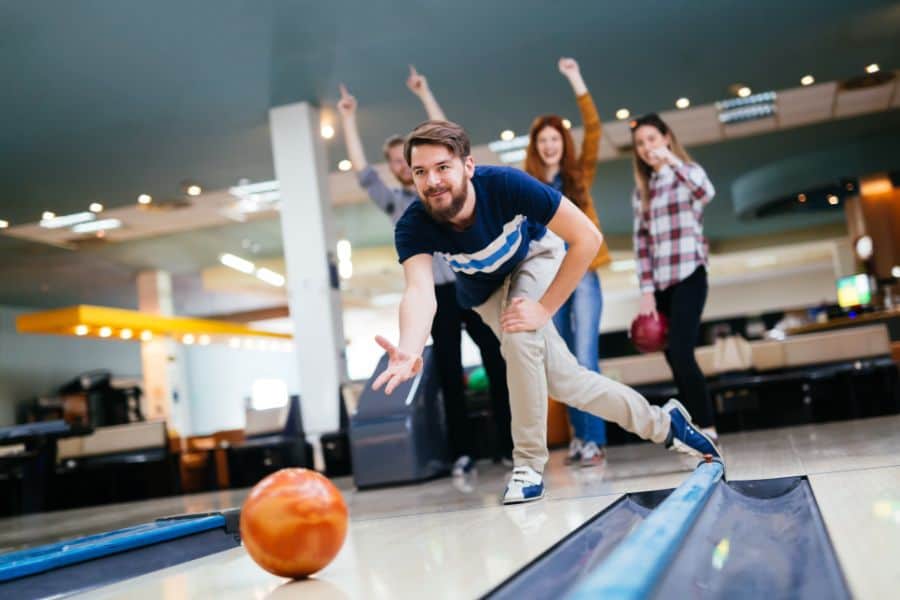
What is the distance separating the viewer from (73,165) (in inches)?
340

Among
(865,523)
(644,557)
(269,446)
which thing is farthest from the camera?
(269,446)

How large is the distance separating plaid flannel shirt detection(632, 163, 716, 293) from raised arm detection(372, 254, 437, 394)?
1.48m

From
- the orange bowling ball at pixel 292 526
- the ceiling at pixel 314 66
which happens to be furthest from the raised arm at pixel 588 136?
the orange bowling ball at pixel 292 526

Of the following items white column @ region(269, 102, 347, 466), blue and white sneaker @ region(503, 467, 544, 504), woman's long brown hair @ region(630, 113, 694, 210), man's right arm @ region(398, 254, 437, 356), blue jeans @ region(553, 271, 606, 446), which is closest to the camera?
man's right arm @ region(398, 254, 437, 356)

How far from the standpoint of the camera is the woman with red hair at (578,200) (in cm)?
392

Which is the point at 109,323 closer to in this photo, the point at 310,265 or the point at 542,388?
the point at 310,265

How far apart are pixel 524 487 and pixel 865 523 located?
1.21m

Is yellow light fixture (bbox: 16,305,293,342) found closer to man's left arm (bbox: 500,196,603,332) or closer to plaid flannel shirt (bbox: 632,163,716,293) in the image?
plaid flannel shirt (bbox: 632,163,716,293)

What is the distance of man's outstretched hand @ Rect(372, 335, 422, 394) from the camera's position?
1.96 meters

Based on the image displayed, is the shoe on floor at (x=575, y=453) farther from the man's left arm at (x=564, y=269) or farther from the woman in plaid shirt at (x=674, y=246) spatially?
the man's left arm at (x=564, y=269)

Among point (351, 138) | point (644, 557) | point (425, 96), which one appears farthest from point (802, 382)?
point (644, 557)

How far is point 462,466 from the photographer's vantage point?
4586 millimetres

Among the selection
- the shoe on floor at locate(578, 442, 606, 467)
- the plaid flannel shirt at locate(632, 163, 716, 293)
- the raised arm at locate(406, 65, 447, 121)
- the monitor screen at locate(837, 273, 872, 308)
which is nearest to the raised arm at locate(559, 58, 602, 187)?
the plaid flannel shirt at locate(632, 163, 716, 293)

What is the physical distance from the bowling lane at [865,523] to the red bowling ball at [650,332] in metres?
1.41
